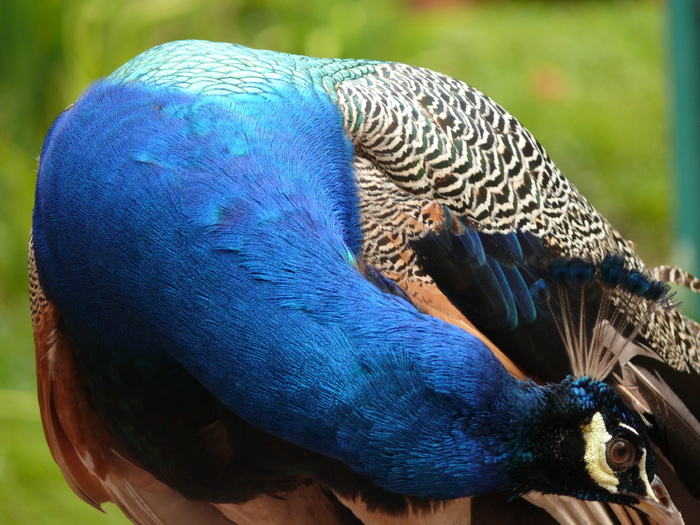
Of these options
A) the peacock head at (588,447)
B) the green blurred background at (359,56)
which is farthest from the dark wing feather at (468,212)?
the green blurred background at (359,56)

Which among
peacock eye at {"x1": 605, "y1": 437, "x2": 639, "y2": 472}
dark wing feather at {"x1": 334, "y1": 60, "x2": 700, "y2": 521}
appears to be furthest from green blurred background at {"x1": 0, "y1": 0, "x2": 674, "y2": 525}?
peacock eye at {"x1": 605, "y1": 437, "x2": 639, "y2": 472}

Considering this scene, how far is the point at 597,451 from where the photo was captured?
6.20 ft

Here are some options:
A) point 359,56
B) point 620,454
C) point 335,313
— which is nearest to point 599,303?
point 620,454

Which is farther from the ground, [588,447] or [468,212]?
[468,212]

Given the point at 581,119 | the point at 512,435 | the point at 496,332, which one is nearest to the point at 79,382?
the point at 496,332

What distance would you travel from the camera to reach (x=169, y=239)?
1.89 metres

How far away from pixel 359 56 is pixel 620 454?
4.77m

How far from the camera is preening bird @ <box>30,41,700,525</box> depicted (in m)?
1.80

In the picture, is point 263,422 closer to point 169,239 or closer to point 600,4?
point 169,239

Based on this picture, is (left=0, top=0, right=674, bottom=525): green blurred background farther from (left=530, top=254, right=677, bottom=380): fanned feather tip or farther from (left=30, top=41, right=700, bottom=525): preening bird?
(left=530, top=254, right=677, bottom=380): fanned feather tip

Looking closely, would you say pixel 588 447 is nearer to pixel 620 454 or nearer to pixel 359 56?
pixel 620 454

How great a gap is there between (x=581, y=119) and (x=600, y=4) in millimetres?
3500

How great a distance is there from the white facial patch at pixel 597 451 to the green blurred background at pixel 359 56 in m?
2.85

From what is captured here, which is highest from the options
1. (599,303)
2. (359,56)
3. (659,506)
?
(359,56)
